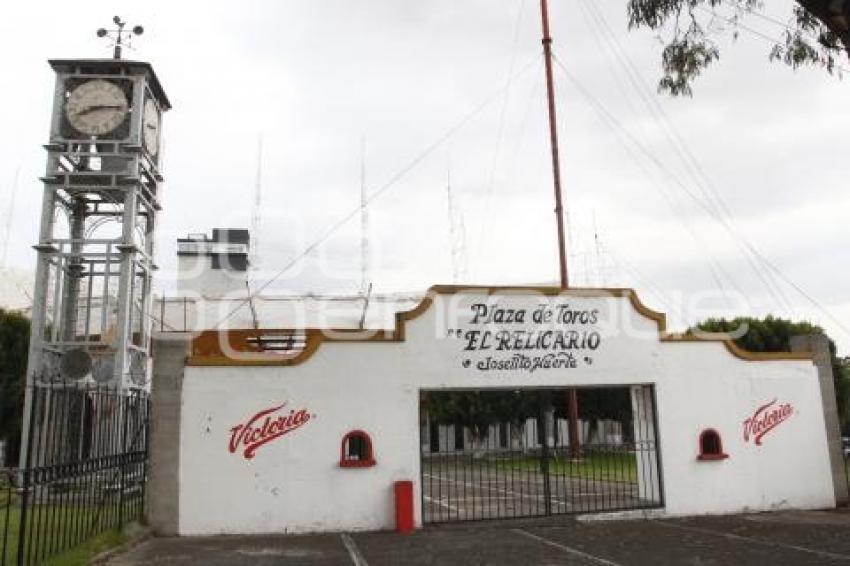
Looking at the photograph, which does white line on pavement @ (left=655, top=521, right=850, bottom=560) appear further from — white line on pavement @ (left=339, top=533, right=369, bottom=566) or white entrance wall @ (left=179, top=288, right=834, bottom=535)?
white line on pavement @ (left=339, top=533, right=369, bottom=566)

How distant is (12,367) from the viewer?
31469 mm

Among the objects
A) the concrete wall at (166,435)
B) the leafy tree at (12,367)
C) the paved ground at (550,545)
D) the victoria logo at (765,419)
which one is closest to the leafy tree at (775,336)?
the victoria logo at (765,419)

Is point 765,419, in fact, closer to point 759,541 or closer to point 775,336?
point 759,541

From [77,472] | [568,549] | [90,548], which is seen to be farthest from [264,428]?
[568,549]

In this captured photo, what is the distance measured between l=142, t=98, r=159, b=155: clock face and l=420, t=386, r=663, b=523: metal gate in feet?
39.9

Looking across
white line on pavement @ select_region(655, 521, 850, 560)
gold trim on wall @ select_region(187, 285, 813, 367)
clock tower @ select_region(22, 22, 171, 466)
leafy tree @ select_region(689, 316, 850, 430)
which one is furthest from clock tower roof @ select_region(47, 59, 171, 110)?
leafy tree @ select_region(689, 316, 850, 430)

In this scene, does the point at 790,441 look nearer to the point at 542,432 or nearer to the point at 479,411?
the point at 542,432

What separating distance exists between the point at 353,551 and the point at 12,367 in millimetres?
26086

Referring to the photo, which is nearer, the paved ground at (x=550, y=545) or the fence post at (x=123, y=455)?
the paved ground at (x=550, y=545)

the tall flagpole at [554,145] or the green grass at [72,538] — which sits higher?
the tall flagpole at [554,145]

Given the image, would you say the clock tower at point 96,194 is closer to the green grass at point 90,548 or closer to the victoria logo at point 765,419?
the green grass at point 90,548

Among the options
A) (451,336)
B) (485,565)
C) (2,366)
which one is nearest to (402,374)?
(451,336)

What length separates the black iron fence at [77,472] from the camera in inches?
337

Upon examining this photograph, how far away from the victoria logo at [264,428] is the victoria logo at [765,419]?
8996 mm
